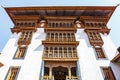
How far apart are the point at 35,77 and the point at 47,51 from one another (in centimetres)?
336

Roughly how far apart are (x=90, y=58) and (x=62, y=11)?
785 cm

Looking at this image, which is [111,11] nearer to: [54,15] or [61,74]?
[54,15]

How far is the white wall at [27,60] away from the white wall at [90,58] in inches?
147

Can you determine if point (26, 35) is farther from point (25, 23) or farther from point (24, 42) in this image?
point (25, 23)

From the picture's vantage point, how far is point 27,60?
13.9m

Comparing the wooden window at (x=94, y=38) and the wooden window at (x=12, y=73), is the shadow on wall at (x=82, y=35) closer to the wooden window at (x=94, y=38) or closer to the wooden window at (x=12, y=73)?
the wooden window at (x=94, y=38)

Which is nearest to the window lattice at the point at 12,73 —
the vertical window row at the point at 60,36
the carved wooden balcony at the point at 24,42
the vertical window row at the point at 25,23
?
the carved wooden balcony at the point at 24,42

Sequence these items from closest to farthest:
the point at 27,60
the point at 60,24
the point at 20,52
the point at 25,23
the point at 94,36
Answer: the point at 27,60 < the point at 20,52 < the point at 94,36 < the point at 60,24 < the point at 25,23

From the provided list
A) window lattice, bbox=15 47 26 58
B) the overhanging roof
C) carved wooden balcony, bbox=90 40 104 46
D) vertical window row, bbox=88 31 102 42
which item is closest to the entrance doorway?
A: window lattice, bbox=15 47 26 58

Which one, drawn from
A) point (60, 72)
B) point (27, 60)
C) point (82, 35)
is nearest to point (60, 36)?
point (82, 35)

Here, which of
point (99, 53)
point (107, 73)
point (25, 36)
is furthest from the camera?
point (25, 36)

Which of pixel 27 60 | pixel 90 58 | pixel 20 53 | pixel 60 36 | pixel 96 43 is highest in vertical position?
pixel 60 36

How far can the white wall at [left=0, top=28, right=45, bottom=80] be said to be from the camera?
497 inches

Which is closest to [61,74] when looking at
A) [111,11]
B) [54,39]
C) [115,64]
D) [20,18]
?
[54,39]
